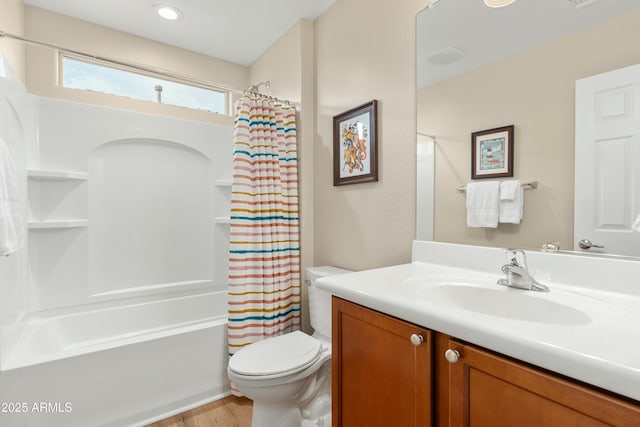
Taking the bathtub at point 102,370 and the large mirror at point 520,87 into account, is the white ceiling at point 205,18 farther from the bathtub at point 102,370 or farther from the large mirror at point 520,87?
the bathtub at point 102,370

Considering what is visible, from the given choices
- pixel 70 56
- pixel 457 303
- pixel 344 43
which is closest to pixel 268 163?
pixel 344 43

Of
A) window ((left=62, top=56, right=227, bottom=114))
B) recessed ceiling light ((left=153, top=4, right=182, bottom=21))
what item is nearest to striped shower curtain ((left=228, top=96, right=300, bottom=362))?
recessed ceiling light ((left=153, top=4, right=182, bottom=21))

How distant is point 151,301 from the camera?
2.43 metres

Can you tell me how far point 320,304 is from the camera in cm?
188

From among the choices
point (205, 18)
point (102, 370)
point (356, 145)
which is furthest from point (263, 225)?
point (205, 18)

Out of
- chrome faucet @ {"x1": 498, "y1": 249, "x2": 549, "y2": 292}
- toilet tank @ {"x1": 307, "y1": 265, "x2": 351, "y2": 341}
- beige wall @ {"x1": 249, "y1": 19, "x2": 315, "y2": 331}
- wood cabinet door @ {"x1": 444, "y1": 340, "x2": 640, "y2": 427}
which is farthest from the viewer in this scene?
beige wall @ {"x1": 249, "y1": 19, "x2": 315, "y2": 331}

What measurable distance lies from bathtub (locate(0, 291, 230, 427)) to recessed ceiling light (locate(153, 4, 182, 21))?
2.12 meters

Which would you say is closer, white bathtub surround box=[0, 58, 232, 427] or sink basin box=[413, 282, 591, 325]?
sink basin box=[413, 282, 591, 325]

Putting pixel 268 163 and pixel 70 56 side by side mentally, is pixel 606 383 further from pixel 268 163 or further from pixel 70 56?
pixel 70 56

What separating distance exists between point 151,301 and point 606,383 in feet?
8.76

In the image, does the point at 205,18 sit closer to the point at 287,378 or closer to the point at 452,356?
the point at 287,378

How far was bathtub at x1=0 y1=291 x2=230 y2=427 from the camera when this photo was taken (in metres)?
1.42

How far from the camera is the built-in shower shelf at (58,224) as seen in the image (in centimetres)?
198

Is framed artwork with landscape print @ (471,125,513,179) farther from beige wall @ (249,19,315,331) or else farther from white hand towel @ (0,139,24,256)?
white hand towel @ (0,139,24,256)
